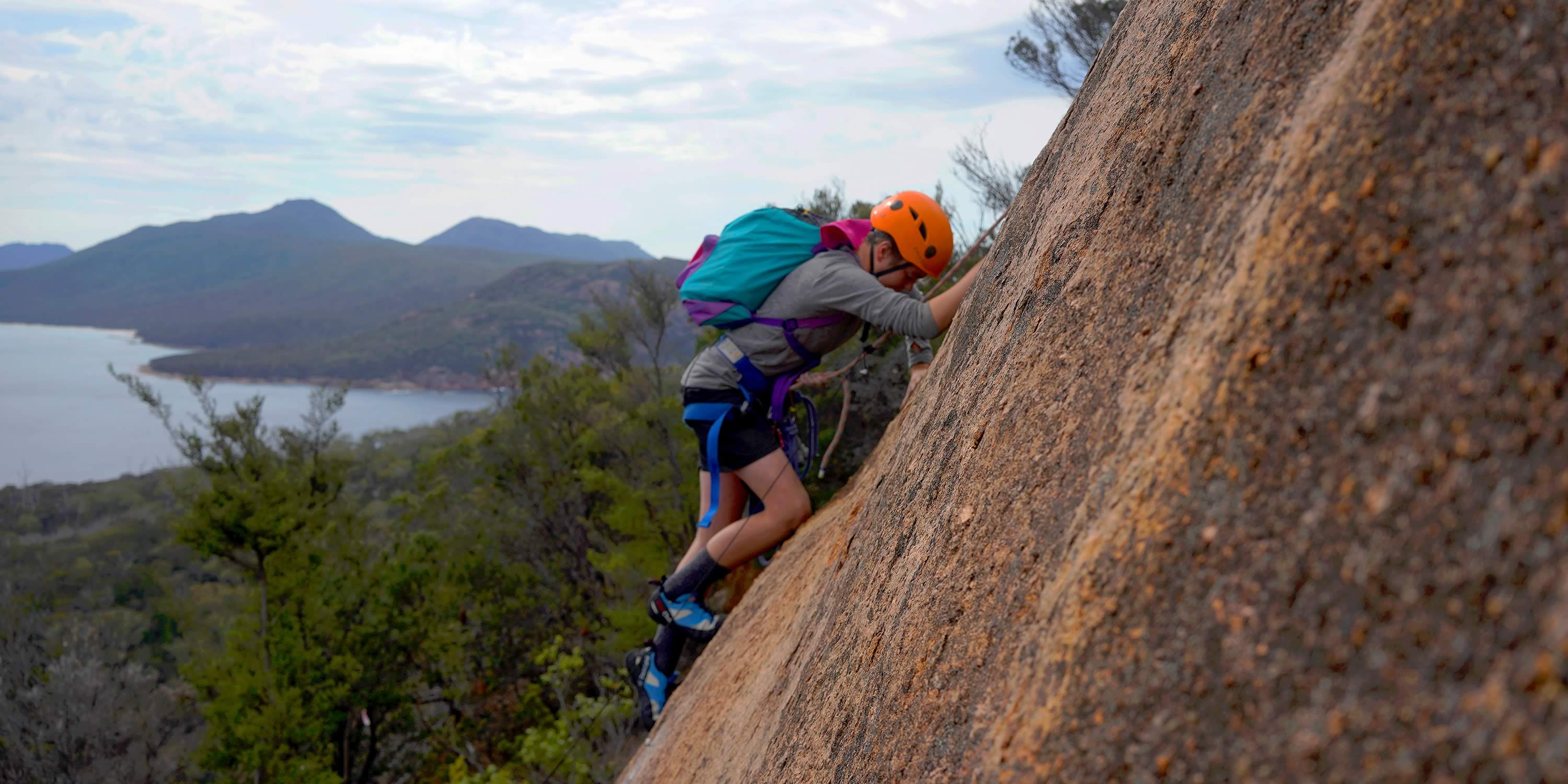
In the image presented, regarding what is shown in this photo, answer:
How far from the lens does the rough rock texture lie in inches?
32.9

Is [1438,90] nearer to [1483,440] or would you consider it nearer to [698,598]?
[1483,440]

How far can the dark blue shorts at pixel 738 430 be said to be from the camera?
449 centimetres

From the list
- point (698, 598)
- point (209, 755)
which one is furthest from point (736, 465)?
point (209, 755)

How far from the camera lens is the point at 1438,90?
3.50 ft

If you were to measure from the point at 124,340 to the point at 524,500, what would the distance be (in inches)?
6317

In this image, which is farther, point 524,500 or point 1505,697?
point 524,500

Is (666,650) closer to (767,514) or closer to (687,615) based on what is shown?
(687,615)

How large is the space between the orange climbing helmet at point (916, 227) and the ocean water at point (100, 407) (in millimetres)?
54538

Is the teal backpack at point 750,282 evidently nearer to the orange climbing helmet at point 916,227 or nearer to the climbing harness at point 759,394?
the climbing harness at point 759,394

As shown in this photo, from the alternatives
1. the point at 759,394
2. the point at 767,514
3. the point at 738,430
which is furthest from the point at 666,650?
the point at 759,394

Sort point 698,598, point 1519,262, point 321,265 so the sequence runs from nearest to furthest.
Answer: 1. point 1519,262
2. point 698,598
3. point 321,265

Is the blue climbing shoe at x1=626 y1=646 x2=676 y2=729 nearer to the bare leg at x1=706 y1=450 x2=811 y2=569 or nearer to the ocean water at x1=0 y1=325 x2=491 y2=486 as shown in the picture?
the bare leg at x1=706 y1=450 x2=811 y2=569

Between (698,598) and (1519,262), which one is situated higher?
(1519,262)

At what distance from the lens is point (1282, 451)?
3.51ft
